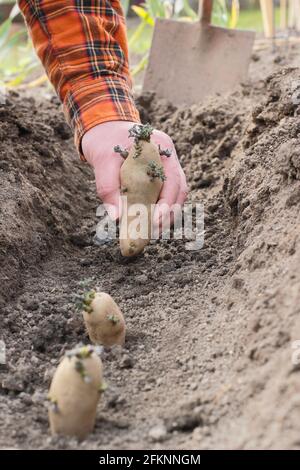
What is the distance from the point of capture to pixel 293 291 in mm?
1316

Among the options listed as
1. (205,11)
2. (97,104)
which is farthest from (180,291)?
(205,11)

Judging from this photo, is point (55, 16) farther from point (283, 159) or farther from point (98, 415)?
point (98, 415)

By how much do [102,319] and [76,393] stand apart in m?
0.31

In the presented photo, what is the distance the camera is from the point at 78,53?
1.98 meters

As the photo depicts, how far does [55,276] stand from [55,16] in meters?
0.74

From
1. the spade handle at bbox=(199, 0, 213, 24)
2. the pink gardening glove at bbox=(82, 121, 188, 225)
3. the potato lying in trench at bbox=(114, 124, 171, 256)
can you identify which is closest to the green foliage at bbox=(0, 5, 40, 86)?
the spade handle at bbox=(199, 0, 213, 24)

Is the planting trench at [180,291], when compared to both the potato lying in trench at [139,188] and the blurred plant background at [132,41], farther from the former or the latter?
the blurred plant background at [132,41]

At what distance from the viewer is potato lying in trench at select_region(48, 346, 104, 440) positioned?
1.16m

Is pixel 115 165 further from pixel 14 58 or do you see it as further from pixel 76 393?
pixel 14 58

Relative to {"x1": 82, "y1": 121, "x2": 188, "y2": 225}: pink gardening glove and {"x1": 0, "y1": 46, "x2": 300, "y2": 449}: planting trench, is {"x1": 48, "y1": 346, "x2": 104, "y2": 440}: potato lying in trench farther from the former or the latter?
{"x1": 82, "y1": 121, "x2": 188, "y2": 225}: pink gardening glove

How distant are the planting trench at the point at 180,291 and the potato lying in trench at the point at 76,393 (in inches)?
1.4

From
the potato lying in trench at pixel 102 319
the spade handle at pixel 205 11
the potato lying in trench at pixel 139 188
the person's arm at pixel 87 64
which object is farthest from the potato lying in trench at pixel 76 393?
the spade handle at pixel 205 11

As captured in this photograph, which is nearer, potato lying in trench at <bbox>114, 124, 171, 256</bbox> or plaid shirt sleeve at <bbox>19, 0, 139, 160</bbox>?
potato lying in trench at <bbox>114, 124, 171, 256</bbox>

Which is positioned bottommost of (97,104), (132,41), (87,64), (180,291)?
(180,291)
